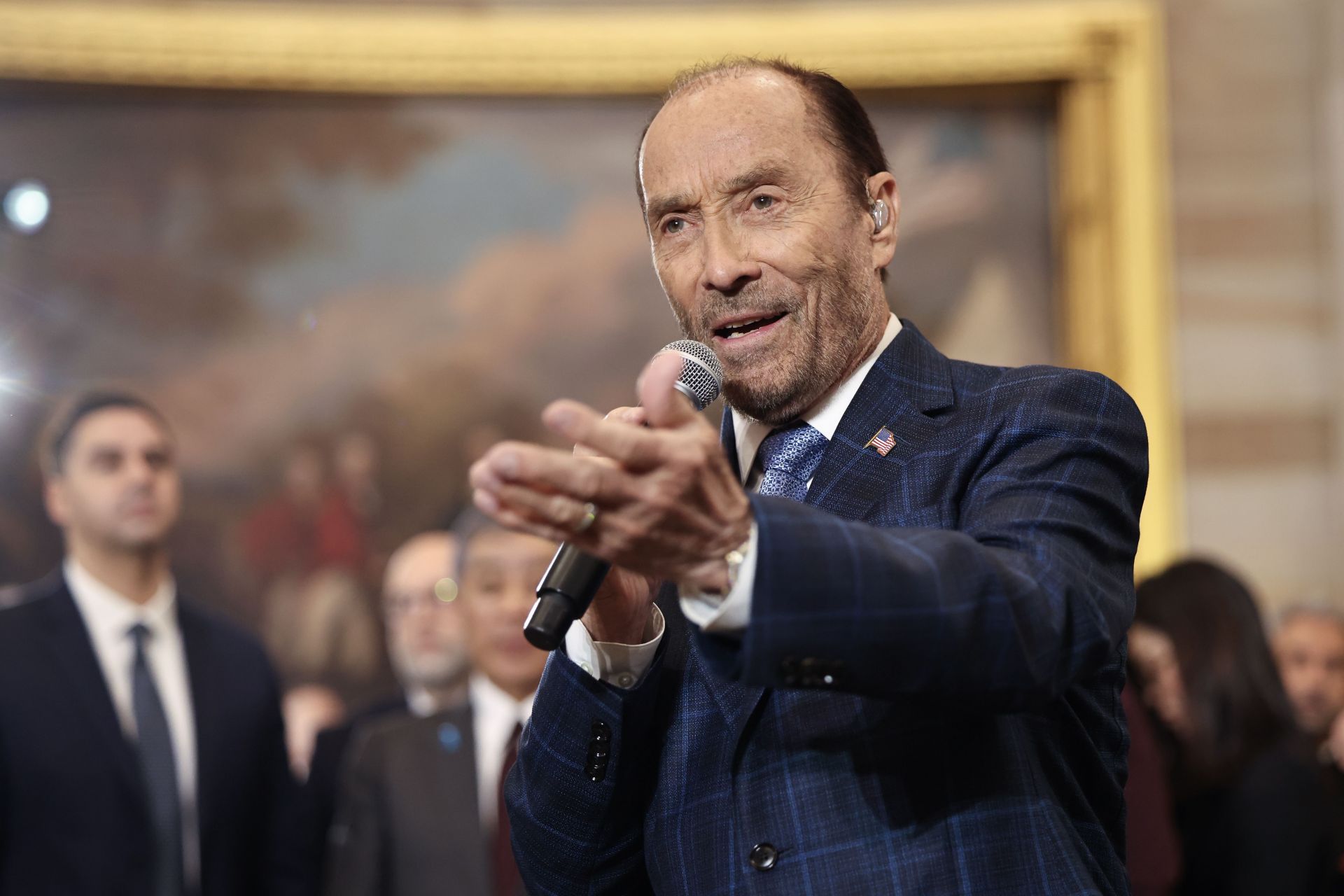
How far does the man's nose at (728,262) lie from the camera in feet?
6.19

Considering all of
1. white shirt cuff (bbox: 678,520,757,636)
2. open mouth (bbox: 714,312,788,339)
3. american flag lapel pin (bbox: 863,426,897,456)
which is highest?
open mouth (bbox: 714,312,788,339)

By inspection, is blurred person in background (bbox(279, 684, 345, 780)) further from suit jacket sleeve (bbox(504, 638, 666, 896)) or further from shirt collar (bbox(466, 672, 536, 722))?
suit jacket sleeve (bbox(504, 638, 666, 896))

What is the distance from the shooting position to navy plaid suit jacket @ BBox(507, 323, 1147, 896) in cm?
131

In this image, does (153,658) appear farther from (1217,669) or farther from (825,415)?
(1217,669)

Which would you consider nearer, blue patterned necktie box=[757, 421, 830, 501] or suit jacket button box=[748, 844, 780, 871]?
→ suit jacket button box=[748, 844, 780, 871]

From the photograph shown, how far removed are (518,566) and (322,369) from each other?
75.3 inches

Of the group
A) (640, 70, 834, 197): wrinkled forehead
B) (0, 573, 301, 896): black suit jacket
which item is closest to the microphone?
(640, 70, 834, 197): wrinkled forehead

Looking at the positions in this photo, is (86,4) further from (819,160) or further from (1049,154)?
(819,160)

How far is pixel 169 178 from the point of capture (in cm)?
557

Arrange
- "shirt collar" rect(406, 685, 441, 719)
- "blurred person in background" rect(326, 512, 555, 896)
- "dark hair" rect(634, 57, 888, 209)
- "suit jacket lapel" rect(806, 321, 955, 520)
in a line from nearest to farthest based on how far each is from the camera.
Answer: "suit jacket lapel" rect(806, 321, 955, 520), "dark hair" rect(634, 57, 888, 209), "blurred person in background" rect(326, 512, 555, 896), "shirt collar" rect(406, 685, 441, 719)

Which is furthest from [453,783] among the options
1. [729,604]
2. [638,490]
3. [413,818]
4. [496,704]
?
[638,490]

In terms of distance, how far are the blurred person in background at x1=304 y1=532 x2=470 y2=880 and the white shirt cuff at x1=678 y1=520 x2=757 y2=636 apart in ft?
10.4

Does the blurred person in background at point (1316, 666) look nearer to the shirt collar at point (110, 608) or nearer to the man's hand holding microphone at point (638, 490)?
the shirt collar at point (110, 608)

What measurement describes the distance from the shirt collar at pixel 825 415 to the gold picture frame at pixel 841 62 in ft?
12.6
